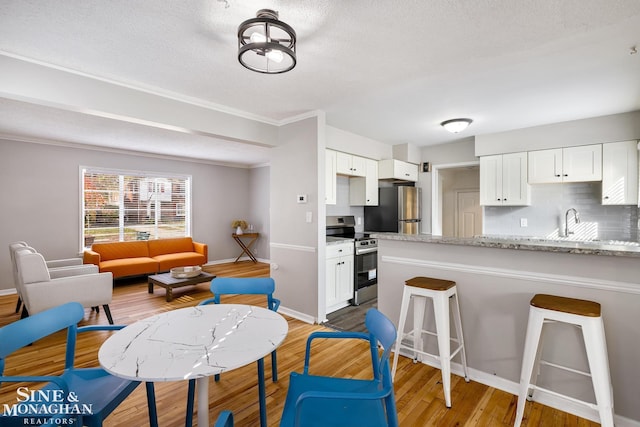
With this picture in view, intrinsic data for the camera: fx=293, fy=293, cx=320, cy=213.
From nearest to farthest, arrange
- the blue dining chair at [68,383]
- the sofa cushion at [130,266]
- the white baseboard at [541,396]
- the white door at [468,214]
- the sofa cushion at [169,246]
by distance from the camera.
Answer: the blue dining chair at [68,383], the white baseboard at [541,396], the sofa cushion at [130,266], the sofa cushion at [169,246], the white door at [468,214]

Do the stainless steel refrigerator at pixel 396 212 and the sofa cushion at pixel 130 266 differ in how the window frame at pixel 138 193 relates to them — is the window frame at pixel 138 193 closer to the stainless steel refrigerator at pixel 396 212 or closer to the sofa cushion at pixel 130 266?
the sofa cushion at pixel 130 266

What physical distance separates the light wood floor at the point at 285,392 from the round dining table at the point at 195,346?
0.51 meters

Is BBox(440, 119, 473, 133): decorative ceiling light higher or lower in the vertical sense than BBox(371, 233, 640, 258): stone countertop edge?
higher

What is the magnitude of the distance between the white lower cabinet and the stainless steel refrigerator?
113 centimetres

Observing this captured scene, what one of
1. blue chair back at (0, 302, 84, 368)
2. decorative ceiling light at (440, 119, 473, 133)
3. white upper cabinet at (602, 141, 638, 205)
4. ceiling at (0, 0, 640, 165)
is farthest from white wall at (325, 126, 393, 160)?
blue chair back at (0, 302, 84, 368)

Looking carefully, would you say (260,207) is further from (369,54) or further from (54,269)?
(369,54)

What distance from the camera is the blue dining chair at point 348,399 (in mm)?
1095

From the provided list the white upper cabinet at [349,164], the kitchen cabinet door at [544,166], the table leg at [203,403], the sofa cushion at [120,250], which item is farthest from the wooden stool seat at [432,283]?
the sofa cushion at [120,250]

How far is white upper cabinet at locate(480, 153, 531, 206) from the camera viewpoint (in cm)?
422

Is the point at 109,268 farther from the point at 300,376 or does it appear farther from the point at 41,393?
the point at 300,376

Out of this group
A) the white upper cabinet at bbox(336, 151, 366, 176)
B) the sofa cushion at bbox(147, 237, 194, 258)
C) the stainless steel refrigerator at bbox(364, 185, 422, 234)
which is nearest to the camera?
the white upper cabinet at bbox(336, 151, 366, 176)

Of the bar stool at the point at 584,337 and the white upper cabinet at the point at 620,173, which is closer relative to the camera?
the bar stool at the point at 584,337

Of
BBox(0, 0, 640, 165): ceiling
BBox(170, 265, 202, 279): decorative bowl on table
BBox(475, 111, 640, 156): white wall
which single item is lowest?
BBox(170, 265, 202, 279): decorative bowl on table

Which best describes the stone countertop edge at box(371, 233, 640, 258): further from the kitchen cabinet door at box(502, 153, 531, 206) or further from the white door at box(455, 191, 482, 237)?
the white door at box(455, 191, 482, 237)
